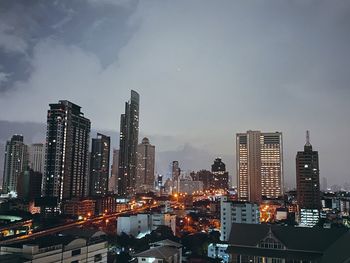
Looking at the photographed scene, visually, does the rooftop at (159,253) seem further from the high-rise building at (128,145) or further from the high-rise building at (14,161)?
the high-rise building at (14,161)

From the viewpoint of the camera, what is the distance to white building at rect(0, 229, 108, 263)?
1694cm

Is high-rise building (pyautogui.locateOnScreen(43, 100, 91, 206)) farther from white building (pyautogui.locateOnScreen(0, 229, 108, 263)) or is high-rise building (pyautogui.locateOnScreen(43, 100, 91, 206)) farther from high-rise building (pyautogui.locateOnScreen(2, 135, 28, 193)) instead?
white building (pyautogui.locateOnScreen(0, 229, 108, 263))

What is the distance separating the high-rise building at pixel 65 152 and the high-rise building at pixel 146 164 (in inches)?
2916

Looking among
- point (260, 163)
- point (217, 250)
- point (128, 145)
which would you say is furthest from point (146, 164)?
point (217, 250)

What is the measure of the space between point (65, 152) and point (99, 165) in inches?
1407

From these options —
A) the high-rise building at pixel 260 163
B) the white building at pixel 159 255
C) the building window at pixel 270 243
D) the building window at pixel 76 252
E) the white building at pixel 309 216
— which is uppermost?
the high-rise building at pixel 260 163

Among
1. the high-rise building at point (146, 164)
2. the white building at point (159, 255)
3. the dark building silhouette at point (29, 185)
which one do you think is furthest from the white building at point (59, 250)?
the high-rise building at point (146, 164)

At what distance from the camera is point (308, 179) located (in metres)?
70.8

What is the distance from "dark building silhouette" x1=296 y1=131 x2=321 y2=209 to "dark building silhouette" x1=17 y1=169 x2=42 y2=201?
6553 cm

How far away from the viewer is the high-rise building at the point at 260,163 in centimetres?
9894

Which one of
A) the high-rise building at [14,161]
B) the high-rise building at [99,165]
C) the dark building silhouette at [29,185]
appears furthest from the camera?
the high-rise building at [14,161]

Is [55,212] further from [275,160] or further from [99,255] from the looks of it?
[275,160]

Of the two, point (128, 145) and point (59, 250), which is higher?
point (128, 145)

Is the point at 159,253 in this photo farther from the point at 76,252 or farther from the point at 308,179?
the point at 308,179
